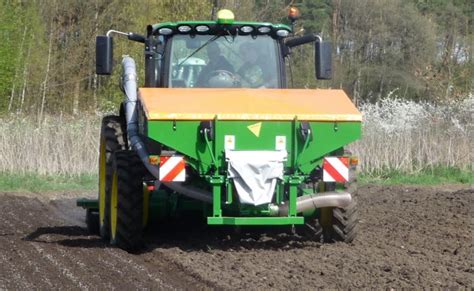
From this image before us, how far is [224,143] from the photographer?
889 cm

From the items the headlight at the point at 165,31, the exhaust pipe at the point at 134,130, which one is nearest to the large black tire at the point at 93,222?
the exhaust pipe at the point at 134,130

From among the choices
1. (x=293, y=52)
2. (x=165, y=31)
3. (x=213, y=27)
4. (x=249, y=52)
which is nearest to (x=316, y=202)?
(x=249, y=52)

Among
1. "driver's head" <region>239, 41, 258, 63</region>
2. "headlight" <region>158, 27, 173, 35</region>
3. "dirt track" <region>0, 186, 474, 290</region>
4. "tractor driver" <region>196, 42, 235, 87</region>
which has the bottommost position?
"dirt track" <region>0, 186, 474, 290</region>

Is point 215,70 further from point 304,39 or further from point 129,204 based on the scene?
point 129,204

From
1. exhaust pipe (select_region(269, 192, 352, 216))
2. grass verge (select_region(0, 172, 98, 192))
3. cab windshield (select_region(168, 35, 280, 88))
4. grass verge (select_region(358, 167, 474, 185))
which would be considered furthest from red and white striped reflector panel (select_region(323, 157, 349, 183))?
grass verge (select_region(358, 167, 474, 185))

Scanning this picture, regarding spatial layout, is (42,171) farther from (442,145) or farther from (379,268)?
(379,268)

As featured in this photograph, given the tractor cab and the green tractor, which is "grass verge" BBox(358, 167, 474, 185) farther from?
the green tractor

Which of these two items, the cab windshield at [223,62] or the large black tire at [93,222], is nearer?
the cab windshield at [223,62]

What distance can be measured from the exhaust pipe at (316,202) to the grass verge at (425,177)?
32.6 feet

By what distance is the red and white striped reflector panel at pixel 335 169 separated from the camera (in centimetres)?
916

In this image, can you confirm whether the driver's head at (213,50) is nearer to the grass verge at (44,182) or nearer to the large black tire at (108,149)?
the large black tire at (108,149)

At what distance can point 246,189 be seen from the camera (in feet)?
28.8

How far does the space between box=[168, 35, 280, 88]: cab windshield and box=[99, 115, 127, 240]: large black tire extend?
31.4 inches

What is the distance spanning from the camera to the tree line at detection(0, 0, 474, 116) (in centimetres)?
2633
